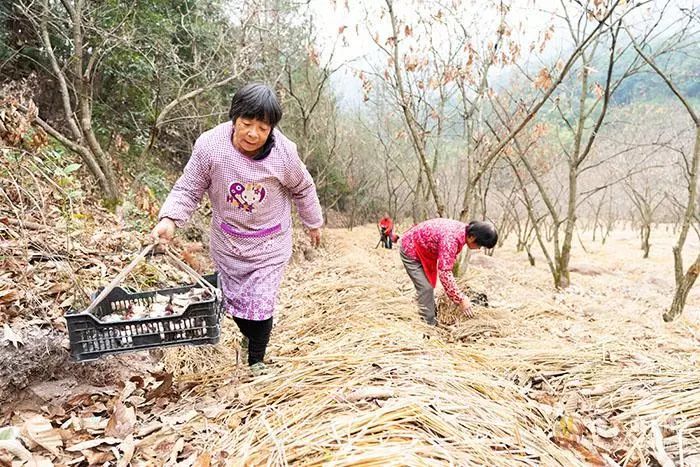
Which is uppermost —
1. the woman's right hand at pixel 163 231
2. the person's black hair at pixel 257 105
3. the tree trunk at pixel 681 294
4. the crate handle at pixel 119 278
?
the person's black hair at pixel 257 105

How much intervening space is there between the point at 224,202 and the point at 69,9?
14.7 feet

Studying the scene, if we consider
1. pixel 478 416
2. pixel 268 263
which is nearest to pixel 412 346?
pixel 478 416

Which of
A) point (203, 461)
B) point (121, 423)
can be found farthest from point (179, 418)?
point (203, 461)

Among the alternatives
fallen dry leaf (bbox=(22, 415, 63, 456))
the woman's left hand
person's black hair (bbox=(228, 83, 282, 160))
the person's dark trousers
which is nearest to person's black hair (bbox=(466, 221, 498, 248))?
the woman's left hand

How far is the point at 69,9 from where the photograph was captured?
15.7 ft

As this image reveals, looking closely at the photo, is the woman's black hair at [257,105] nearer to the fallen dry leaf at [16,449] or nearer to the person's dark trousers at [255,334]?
the person's dark trousers at [255,334]

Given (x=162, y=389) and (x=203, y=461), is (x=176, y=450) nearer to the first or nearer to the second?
(x=203, y=461)

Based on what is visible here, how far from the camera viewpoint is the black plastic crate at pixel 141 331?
153 cm

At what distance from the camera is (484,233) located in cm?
304

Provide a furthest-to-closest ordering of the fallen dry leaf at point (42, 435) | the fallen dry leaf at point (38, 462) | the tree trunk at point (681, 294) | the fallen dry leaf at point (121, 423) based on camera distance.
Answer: the tree trunk at point (681, 294) → the fallen dry leaf at point (121, 423) → the fallen dry leaf at point (42, 435) → the fallen dry leaf at point (38, 462)

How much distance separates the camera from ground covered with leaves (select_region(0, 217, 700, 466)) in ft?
4.75

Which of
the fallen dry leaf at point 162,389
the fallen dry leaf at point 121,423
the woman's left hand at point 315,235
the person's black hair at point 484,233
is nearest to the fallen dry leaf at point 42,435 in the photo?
the fallen dry leaf at point 121,423

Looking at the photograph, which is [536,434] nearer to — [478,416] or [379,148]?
[478,416]

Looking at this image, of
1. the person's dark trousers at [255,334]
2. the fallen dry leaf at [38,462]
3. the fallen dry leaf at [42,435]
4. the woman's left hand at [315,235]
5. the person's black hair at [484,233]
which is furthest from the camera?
the person's black hair at [484,233]
